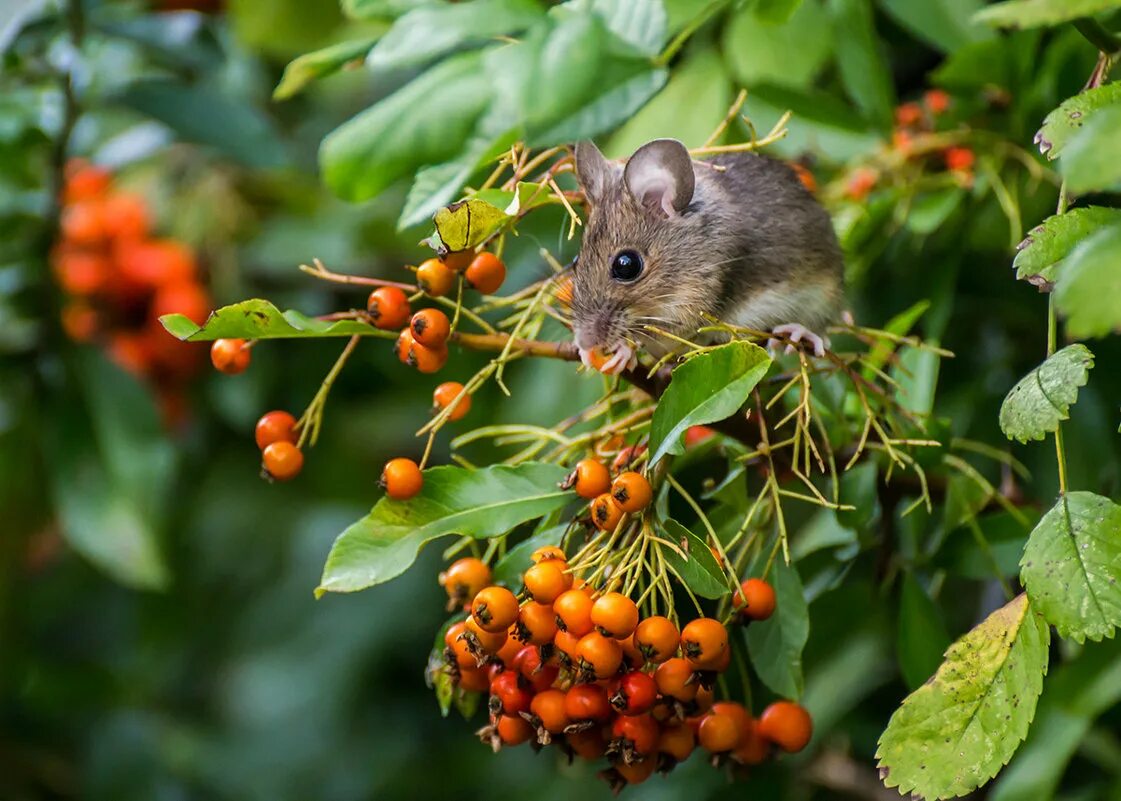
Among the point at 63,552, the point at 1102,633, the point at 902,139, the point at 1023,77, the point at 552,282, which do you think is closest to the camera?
the point at 1102,633

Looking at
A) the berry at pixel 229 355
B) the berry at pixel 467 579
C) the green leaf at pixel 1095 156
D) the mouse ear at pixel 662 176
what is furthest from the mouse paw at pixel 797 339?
the berry at pixel 229 355

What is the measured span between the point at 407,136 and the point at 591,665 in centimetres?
79

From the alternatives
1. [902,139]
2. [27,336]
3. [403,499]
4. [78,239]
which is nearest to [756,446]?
[403,499]

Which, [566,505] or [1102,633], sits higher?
[1102,633]

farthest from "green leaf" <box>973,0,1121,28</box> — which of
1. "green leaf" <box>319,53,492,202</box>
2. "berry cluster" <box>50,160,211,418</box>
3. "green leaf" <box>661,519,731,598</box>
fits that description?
"berry cluster" <box>50,160,211,418</box>

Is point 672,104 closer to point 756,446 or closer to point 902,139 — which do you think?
point 902,139

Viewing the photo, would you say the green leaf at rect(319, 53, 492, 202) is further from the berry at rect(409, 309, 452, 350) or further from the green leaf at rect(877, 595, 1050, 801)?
the green leaf at rect(877, 595, 1050, 801)

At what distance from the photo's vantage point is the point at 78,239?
329cm

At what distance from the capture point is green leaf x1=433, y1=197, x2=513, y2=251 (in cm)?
142

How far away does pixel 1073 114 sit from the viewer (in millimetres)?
1351

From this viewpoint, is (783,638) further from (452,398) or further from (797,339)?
(452,398)

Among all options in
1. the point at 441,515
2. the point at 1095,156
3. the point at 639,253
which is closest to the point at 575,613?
the point at 441,515

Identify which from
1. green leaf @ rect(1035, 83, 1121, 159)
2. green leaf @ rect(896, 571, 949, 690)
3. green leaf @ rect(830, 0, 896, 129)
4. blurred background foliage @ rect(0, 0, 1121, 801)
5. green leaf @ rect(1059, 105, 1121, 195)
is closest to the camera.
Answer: green leaf @ rect(1059, 105, 1121, 195)

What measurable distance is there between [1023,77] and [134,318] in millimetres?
2368
